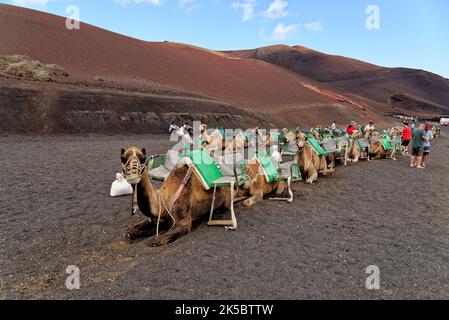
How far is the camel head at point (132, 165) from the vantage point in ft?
16.5

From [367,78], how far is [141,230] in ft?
485

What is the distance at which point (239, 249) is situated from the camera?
20.0 feet

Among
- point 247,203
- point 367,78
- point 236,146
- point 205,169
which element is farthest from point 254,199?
point 367,78

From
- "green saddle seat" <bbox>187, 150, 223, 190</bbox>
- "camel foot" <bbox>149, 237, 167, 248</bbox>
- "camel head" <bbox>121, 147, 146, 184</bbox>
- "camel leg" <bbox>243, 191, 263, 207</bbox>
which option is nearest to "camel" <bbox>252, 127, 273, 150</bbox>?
"camel leg" <bbox>243, 191, 263, 207</bbox>

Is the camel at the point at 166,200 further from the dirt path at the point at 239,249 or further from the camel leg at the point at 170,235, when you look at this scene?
the dirt path at the point at 239,249

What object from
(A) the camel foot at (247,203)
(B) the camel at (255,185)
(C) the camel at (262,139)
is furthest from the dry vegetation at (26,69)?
(A) the camel foot at (247,203)

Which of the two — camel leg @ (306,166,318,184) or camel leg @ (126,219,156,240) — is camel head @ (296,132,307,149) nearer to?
camel leg @ (306,166,318,184)

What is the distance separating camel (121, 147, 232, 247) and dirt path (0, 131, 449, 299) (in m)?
0.27

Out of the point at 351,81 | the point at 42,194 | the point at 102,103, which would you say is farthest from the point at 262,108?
the point at 351,81

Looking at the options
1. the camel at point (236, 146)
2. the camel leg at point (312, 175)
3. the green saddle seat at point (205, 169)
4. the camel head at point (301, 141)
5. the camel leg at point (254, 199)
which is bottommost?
the camel leg at point (254, 199)

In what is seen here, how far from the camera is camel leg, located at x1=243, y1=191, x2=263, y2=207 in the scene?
8736mm

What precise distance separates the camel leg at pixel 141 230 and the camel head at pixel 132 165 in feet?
5.08

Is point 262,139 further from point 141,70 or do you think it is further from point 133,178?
point 141,70
